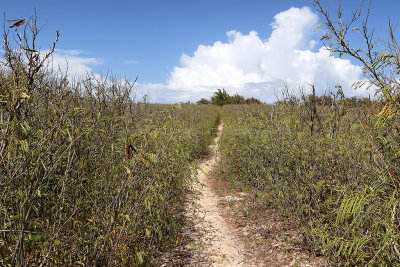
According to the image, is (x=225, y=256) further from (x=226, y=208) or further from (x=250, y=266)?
(x=226, y=208)

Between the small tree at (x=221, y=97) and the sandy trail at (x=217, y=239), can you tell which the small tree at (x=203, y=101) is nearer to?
the small tree at (x=221, y=97)

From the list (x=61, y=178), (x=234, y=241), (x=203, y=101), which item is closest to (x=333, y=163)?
(x=234, y=241)

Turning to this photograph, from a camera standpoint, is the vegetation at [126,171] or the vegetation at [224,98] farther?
the vegetation at [224,98]

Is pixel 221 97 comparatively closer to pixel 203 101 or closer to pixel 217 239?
pixel 203 101

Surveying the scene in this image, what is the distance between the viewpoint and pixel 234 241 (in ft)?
18.0

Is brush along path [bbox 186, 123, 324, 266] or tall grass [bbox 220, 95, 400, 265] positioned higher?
tall grass [bbox 220, 95, 400, 265]

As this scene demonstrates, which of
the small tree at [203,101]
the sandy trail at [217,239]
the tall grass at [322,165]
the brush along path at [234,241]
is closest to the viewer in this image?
the tall grass at [322,165]

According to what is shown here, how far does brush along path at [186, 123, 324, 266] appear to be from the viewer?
4.59 metres

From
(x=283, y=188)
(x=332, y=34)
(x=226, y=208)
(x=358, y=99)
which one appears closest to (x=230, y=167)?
(x=226, y=208)

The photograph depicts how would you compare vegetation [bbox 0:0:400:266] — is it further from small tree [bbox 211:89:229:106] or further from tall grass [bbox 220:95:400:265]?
small tree [bbox 211:89:229:106]

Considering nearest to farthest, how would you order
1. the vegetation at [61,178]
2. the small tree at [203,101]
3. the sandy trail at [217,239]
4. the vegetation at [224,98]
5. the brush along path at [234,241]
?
the vegetation at [61,178] < the brush along path at [234,241] < the sandy trail at [217,239] < the vegetation at [224,98] < the small tree at [203,101]

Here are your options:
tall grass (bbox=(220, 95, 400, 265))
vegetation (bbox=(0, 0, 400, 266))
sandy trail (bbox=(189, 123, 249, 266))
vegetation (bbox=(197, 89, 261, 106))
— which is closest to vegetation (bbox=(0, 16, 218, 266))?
vegetation (bbox=(0, 0, 400, 266))

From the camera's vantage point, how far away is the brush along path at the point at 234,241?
459 centimetres

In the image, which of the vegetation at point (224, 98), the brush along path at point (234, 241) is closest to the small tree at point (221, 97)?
the vegetation at point (224, 98)
